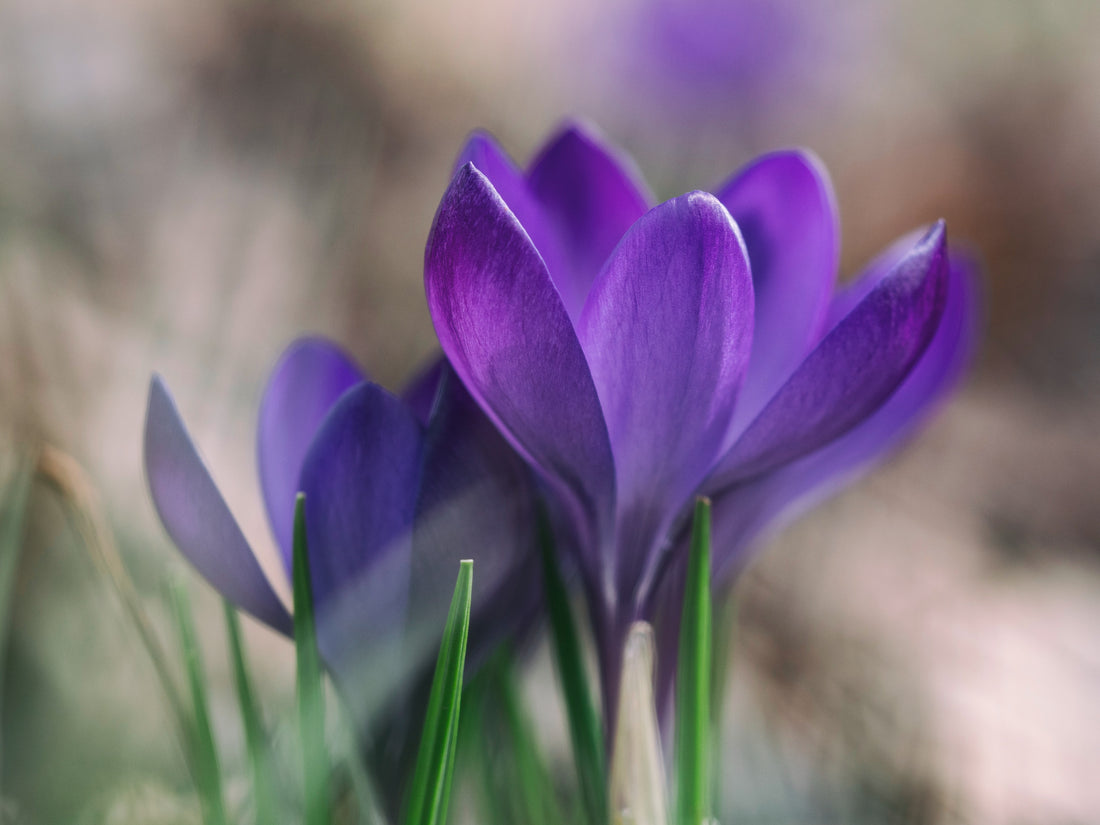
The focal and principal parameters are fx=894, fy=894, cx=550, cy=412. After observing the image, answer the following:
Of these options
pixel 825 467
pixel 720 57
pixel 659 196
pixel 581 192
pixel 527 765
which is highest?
pixel 720 57

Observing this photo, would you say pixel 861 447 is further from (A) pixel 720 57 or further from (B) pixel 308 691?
(A) pixel 720 57

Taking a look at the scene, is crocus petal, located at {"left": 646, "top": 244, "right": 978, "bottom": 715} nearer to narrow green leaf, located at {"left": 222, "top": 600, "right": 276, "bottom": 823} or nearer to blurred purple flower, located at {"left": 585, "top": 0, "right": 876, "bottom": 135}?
narrow green leaf, located at {"left": 222, "top": 600, "right": 276, "bottom": 823}

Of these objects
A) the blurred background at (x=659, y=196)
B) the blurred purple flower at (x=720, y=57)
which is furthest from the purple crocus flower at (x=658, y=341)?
the blurred purple flower at (x=720, y=57)

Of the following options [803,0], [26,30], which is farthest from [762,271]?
[803,0]

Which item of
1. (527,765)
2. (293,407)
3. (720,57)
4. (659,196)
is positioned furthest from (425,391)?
(720,57)

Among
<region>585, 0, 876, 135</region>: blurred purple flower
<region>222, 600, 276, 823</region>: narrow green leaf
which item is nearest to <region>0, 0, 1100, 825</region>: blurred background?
<region>585, 0, 876, 135</region>: blurred purple flower

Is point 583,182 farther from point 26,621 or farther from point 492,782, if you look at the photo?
point 26,621

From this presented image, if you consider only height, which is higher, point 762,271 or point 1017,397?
point 762,271
